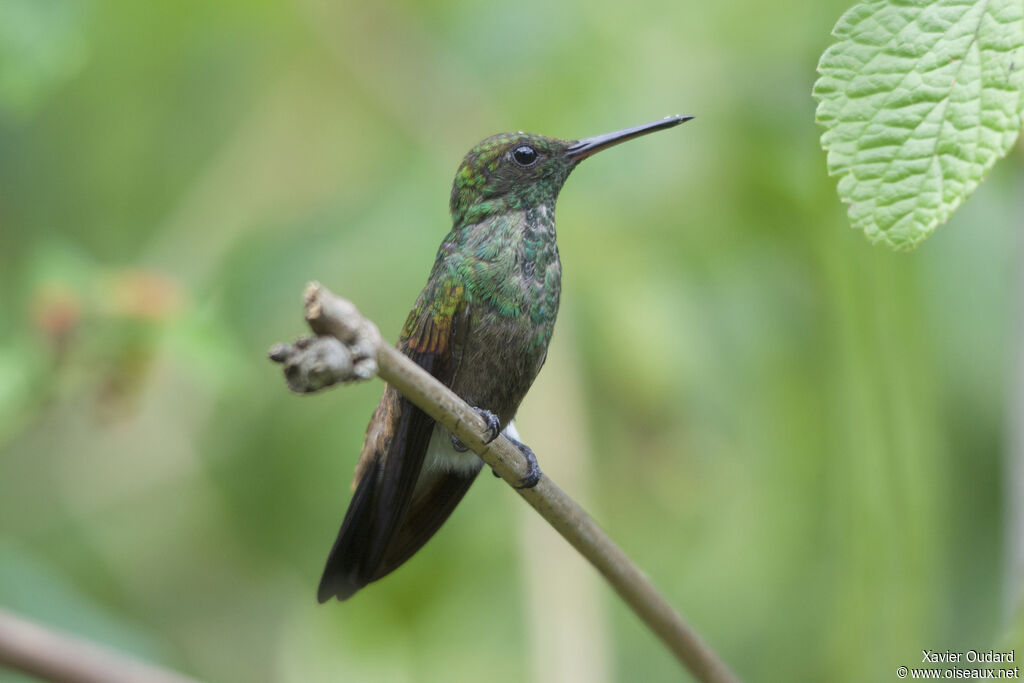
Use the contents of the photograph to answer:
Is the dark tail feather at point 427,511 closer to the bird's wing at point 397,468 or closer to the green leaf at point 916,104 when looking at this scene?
the bird's wing at point 397,468

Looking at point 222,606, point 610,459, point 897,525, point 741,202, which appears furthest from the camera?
point 222,606

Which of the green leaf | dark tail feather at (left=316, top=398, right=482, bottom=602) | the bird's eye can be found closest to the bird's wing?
dark tail feather at (left=316, top=398, right=482, bottom=602)

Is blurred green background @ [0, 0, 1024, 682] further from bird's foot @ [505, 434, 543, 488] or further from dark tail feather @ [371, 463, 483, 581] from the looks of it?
bird's foot @ [505, 434, 543, 488]

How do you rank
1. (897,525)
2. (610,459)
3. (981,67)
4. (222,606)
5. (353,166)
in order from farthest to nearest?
(222,606) < (353,166) < (610,459) < (897,525) < (981,67)

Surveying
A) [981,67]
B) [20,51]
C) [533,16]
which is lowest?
[981,67]

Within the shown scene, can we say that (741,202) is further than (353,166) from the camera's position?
No

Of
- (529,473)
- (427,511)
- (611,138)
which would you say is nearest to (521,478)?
(529,473)

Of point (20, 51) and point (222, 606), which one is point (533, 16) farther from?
point (222, 606)

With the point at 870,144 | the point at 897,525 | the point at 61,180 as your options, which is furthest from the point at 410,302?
the point at 870,144

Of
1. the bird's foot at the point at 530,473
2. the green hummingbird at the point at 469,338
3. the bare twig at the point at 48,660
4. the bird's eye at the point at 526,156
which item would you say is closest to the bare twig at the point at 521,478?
the bird's foot at the point at 530,473
